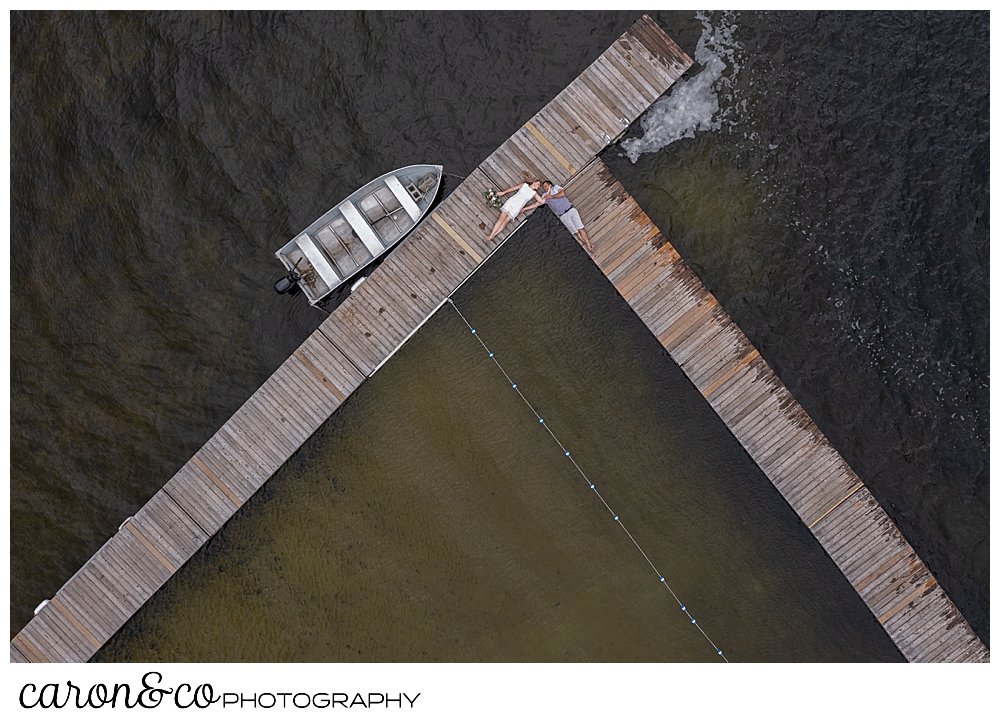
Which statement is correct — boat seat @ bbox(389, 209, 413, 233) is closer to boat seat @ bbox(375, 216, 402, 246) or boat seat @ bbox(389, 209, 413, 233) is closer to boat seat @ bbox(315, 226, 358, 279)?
boat seat @ bbox(375, 216, 402, 246)

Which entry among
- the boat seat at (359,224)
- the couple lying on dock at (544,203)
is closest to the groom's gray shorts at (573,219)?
the couple lying on dock at (544,203)

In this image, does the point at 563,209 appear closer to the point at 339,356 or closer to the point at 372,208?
the point at 372,208

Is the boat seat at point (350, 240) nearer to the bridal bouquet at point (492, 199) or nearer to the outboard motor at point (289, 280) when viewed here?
the outboard motor at point (289, 280)

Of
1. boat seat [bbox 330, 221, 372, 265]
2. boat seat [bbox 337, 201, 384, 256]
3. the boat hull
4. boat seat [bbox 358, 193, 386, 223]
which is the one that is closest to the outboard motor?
the boat hull

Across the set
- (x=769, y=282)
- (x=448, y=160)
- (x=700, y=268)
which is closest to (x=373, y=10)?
(x=448, y=160)

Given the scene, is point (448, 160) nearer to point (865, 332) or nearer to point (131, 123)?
point (131, 123)
